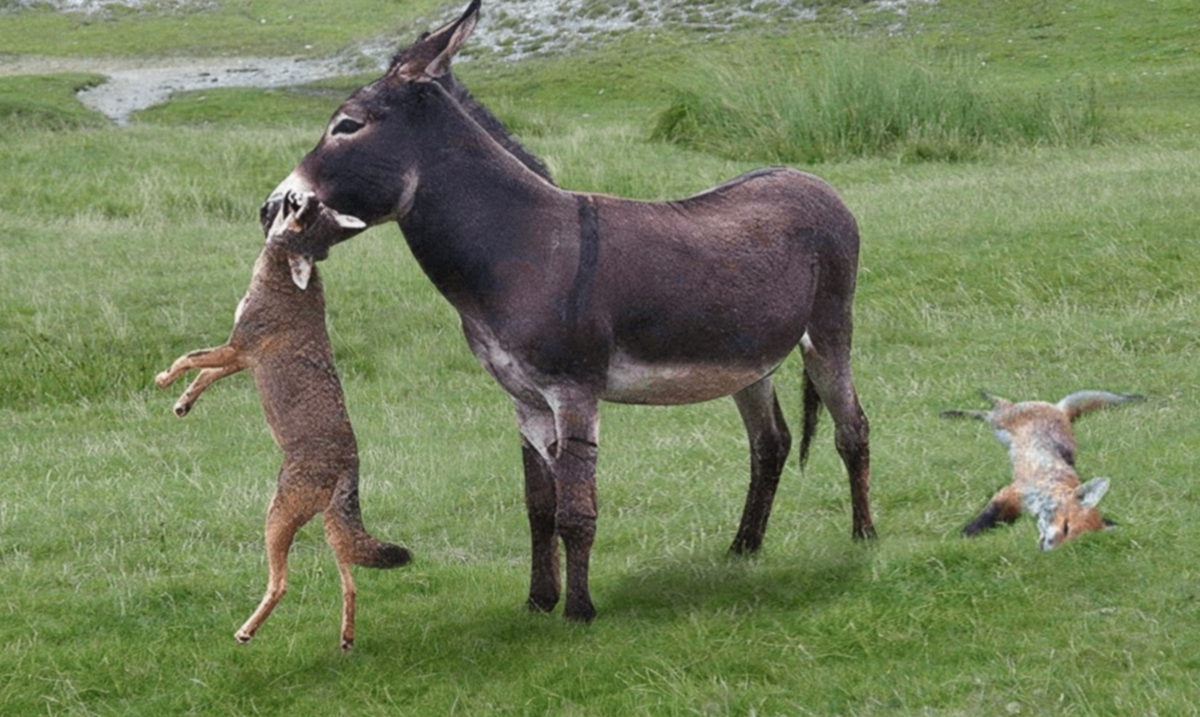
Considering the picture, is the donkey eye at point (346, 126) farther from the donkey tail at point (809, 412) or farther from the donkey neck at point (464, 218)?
the donkey tail at point (809, 412)

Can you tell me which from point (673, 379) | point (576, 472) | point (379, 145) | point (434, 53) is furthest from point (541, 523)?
point (434, 53)

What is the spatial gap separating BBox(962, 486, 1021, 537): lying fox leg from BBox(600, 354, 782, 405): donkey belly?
5.02ft

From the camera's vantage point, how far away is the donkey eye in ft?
19.7

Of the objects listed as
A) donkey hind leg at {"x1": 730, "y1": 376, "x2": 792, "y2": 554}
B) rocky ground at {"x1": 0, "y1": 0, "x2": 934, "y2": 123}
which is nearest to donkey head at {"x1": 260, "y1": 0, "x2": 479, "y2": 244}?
donkey hind leg at {"x1": 730, "y1": 376, "x2": 792, "y2": 554}

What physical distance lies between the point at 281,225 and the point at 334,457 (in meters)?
0.89

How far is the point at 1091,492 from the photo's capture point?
7137mm

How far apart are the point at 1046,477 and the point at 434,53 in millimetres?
3572

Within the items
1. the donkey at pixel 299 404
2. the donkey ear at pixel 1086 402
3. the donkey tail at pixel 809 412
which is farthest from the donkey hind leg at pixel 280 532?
the donkey ear at pixel 1086 402

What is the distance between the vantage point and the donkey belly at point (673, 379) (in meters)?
6.36

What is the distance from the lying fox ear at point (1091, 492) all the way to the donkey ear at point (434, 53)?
130 inches

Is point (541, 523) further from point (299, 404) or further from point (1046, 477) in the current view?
point (1046, 477)

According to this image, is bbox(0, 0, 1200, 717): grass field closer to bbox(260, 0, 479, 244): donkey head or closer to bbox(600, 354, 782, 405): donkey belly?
bbox(600, 354, 782, 405): donkey belly

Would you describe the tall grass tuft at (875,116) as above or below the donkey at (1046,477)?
below

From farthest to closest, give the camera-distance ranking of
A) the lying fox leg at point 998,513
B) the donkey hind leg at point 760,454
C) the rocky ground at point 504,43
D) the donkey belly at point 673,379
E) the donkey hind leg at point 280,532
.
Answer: the rocky ground at point 504,43, the lying fox leg at point 998,513, the donkey hind leg at point 760,454, the donkey belly at point 673,379, the donkey hind leg at point 280,532
